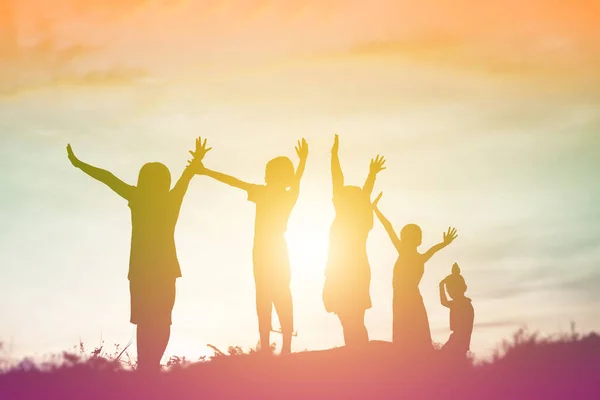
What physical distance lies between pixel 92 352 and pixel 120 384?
139cm

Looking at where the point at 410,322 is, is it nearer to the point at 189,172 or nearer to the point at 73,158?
the point at 189,172

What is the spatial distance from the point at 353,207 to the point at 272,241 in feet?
6.09

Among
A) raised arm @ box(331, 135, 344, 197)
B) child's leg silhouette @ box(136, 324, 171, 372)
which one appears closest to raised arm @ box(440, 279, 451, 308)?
raised arm @ box(331, 135, 344, 197)

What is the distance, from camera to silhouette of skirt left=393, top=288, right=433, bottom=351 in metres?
19.5

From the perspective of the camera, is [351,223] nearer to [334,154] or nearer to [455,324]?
[334,154]

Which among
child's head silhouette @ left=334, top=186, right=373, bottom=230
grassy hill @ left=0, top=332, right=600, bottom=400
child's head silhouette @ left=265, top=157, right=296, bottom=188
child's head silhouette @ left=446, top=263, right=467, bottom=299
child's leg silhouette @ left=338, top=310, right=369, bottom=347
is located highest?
child's head silhouette @ left=265, top=157, right=296, bottom=188

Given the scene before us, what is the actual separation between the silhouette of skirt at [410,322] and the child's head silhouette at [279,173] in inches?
144

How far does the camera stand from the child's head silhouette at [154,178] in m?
17.0

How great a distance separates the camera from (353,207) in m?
18.5

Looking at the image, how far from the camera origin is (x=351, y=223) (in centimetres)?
1847

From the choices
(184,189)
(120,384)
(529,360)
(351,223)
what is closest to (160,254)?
(184,189)

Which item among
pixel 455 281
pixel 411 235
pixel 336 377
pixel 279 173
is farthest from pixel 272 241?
pixel 455 281

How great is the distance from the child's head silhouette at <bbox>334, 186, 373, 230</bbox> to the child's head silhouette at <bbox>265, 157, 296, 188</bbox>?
1.19 m

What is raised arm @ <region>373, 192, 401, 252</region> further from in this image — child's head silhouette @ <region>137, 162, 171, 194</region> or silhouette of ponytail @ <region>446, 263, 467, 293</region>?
child's head silhouette @ <region>137, 162, 171, 194</region>
